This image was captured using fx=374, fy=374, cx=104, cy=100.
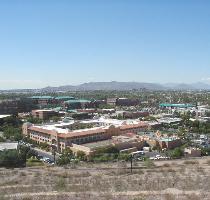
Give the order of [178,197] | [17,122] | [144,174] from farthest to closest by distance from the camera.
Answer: [17,122], [144,174], [178,197]

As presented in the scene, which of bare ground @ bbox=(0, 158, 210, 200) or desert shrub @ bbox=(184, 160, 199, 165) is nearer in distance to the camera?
bare ground @ bbox=(0, 158, 210, 200)

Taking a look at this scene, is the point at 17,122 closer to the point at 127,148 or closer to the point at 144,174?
the point at 127,148

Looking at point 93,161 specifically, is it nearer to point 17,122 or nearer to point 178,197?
point 178,197

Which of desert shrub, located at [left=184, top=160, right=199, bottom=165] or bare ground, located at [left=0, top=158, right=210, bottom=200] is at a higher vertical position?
bare ground, located at [left=0, top=158, right=210, bottom=200]

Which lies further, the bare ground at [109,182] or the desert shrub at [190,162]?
the desert shrub at [190,162]

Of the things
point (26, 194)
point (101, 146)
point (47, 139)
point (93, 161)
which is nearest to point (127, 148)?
point (101, 146)

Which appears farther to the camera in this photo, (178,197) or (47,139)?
(47,139)

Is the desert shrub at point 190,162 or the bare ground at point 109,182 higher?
the bare ground at point 109,182

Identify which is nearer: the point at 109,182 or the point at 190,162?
the point at 109,182

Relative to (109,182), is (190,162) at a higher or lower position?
lower

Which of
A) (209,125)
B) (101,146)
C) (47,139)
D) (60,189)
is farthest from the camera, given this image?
(209,125)
